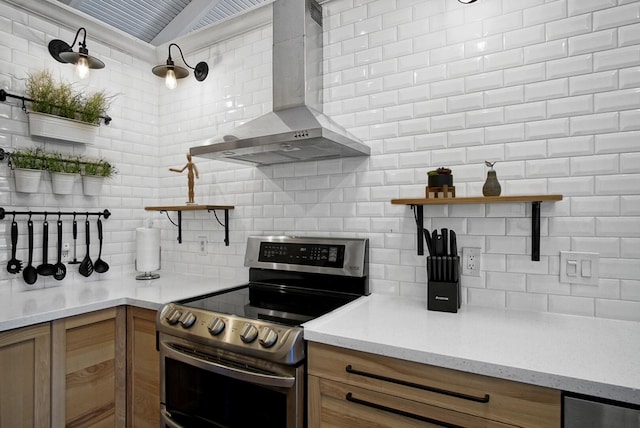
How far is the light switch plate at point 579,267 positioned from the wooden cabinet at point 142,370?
182 cm

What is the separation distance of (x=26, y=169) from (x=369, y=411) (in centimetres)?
206

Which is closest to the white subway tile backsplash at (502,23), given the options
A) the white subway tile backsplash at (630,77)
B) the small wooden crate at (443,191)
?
the white subway tile backsplash at (630,77)

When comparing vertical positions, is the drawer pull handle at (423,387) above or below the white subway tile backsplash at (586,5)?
below

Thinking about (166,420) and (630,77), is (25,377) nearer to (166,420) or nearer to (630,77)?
(166,420)

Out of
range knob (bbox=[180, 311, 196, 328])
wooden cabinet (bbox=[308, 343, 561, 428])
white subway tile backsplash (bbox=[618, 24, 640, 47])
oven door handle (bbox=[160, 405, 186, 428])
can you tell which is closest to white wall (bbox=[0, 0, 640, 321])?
white subway tile backsplash (bbox=[618, 24, 640, 47])

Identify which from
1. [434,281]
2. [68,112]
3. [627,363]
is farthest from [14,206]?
[627,363]

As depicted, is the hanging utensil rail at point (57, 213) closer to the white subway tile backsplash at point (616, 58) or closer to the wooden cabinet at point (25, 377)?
the wooden cabinet at point (25, 377)

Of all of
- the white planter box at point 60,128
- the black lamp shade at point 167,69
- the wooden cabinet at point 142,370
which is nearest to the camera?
the wooden cabinet at point 142,370

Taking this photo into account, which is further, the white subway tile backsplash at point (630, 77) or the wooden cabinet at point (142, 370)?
the wooden cabinet at point (142, 370)

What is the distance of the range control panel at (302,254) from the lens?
1.83m

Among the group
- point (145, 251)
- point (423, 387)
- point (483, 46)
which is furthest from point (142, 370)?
point (483, 46)

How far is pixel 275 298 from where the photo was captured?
1.80 m

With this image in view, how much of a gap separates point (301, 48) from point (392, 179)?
84cm

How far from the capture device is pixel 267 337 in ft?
4.18
